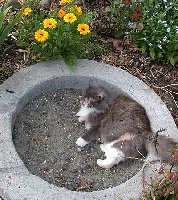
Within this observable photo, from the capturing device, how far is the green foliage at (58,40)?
4406 mm

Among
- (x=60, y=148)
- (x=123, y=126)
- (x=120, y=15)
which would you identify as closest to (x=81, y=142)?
(x=60, y=148)

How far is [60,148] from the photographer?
4219mm

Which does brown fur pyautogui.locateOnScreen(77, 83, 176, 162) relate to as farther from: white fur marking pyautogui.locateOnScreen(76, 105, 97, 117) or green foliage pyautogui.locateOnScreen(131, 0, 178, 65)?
green foliage pyautogui.locateOnScreen(131, 0, 178, 65)

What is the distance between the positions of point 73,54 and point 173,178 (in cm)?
182

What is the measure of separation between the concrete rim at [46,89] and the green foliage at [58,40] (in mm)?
93

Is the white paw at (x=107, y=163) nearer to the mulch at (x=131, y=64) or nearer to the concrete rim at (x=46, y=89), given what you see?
the concrete rim at (x=46, y=89)

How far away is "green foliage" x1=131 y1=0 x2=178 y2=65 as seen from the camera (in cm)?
480

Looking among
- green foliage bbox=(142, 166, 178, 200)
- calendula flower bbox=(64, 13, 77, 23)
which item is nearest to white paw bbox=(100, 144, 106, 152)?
green foliage bbox=(142, 166, 178, 200)

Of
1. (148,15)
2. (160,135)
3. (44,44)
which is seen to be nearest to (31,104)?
(44,44)

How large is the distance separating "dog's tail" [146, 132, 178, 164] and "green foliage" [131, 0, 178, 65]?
4.05ft

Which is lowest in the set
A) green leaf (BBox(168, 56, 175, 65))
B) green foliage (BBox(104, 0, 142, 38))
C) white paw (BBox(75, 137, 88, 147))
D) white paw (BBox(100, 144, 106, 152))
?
white paw (BBox(100, 144, 106, 152))

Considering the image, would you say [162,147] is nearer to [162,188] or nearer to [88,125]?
[162,188]

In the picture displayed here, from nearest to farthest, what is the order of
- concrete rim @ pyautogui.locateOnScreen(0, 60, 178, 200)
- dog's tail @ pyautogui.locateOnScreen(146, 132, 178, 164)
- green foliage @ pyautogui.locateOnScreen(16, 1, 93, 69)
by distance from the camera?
concrete rim @ pyautogui.locateOnScreen(0, 60, 178, 200) → dog's tail @ pyautogui.locateOnScreen(146, 132, 178, 164) → green foliage @ pyautogui.locateOnScreen(16, 1, 93, 69)

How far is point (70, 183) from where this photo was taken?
12.9 ft
